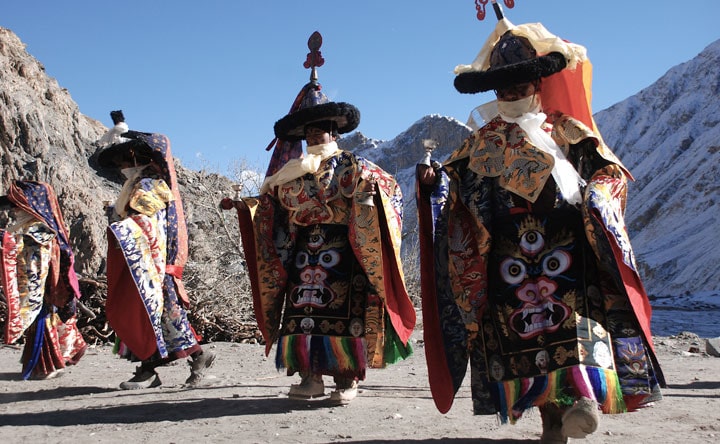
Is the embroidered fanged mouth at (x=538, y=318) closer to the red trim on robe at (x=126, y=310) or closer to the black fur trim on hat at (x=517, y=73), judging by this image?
the black fur trim on hat at (x=517, y=73)

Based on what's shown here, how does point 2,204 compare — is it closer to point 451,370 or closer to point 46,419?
point 46,419

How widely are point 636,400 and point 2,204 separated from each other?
5.87 meters

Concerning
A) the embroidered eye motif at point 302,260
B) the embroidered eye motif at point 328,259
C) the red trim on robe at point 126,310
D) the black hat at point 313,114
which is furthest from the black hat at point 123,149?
the embroidered eye motif at point 328,259

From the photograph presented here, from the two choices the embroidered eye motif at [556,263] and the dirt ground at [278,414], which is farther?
the dirt ground at [278,414]

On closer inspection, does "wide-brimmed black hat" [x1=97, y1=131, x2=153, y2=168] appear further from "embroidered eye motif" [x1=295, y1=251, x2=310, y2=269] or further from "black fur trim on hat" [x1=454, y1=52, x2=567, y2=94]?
"black fur trim on hat" [x1=454, y1=52, x2=567, y2=94]

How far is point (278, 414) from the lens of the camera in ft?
15.5

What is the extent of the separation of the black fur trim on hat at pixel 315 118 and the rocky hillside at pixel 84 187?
438 centimetres

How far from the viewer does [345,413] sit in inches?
186

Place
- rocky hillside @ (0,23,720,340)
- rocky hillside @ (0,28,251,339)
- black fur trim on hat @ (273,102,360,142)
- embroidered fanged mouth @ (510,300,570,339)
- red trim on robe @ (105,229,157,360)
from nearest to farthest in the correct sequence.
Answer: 1. embroidered fanged mouth @ (510,300,570,339)
2. black fur trim on hat @ (273,102,360,142)
3. red trim on robe @ (105,229,157,360)
4. rocky hillside @ (0,28,251,339)
5. rocky hillside @ (0,23,720,340)

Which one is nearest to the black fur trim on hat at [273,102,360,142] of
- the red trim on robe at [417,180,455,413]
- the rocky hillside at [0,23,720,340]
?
the rocky hillside at [0,23,720,340]

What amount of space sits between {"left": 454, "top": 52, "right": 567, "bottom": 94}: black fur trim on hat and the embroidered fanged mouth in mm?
1102

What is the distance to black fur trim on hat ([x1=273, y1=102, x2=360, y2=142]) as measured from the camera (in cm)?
532

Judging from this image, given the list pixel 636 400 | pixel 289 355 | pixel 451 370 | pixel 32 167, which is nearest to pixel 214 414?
pixel 289 355

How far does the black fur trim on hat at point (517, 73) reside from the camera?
3.79 meters
